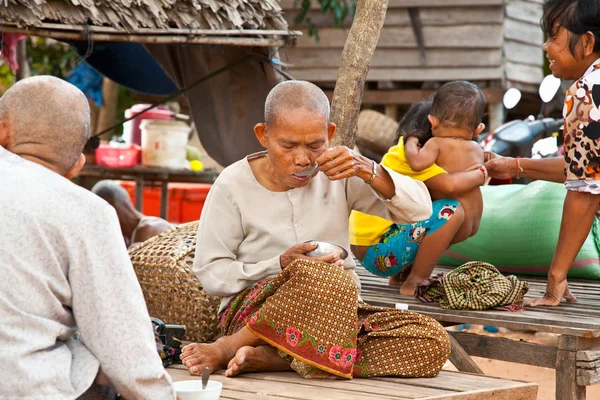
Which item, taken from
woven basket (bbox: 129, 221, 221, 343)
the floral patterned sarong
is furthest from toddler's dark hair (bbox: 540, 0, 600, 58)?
woven basket (bbox: 129, 221, 221, 343)

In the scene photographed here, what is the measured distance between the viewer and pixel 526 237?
5496mm

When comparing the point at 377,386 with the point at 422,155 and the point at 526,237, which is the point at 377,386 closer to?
the point at 422,155

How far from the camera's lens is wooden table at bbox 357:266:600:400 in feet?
12.3

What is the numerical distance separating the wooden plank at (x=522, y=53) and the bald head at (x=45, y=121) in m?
9.20

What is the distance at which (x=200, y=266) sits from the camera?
3.46 meters

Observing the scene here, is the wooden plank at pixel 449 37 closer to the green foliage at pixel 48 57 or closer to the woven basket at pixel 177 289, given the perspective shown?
the green foliage at pixel 48 57

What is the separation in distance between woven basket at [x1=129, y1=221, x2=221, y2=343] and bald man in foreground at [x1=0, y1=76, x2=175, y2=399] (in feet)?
5.80

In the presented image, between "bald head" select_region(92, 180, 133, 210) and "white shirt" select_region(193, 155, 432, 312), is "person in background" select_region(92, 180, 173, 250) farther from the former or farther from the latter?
"white shirt" select_region(193, 155, 432, 312)

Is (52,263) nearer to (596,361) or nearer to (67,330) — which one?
(67,330)

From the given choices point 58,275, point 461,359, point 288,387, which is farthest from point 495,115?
point 58,275

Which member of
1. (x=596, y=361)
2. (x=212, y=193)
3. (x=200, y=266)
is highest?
(x=212, y=193)

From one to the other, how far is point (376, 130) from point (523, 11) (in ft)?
8.04

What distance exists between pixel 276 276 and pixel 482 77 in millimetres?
8137

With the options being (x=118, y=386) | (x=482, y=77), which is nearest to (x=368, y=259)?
(x=118, y=386)
